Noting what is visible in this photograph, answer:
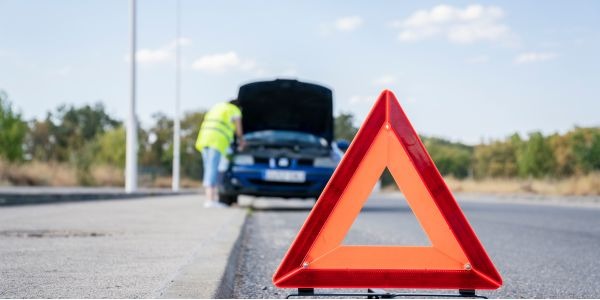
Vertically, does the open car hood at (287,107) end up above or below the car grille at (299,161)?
above

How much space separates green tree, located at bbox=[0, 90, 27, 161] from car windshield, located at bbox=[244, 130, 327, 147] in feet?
118

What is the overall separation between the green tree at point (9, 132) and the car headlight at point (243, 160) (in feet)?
120

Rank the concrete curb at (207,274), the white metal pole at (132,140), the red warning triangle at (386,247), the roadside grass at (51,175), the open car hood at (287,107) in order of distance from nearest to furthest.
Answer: the red warning triangle at (386,247) < the concrete curb at (207,274) < the open car hood at (287,107) < the white metal pole at (132,140) < the roadside grass at (51,175)

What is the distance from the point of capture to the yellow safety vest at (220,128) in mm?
10922

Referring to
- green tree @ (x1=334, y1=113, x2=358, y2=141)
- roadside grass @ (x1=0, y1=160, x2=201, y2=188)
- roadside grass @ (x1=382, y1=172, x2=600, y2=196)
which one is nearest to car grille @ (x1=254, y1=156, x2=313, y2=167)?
roadside grass @ (x1=0, y1=160, x2=201, y2=188)

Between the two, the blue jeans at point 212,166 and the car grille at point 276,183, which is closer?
the car grille at point 276,183

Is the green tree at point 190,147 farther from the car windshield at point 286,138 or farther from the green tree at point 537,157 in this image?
the car windshield at point 286,138

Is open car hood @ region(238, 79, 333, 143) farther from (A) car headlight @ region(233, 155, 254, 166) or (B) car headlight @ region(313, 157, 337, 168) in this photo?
(A) car headlight @ region(233, 155, 254, 166)

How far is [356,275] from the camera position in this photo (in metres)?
2.75

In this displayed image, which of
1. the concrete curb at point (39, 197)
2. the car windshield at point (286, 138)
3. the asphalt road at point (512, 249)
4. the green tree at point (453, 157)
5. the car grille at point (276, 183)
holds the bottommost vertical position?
the green tree at point (453, 157)

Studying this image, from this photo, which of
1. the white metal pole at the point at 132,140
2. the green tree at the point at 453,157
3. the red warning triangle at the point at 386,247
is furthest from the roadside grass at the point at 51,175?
the green tree at the point at 453,157

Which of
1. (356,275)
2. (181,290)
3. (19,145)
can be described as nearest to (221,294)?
(181,290)

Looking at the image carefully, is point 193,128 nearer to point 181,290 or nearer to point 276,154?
point 276,154

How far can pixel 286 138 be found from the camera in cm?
1145
